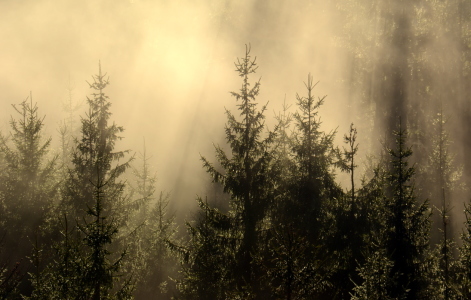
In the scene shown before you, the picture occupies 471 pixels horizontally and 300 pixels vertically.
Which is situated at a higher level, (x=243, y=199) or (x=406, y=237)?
(x=243, y=199)

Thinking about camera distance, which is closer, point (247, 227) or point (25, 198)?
point (247, 227)

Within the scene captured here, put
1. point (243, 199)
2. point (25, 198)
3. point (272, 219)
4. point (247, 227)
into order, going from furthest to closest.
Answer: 1. point (25, 198)
2. point (272, 219)
3. point (243, 199)
4. point (247, 227)

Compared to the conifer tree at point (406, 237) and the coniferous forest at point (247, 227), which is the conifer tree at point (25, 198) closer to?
the coniferous forest at point (247, 227)

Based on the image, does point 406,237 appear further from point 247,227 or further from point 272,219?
point 247,227

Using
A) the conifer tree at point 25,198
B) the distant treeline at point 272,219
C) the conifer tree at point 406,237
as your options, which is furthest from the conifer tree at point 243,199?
the conifer tree at point 25,198

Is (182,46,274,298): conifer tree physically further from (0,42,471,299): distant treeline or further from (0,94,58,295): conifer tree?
(0,94,58,295): conifer tree

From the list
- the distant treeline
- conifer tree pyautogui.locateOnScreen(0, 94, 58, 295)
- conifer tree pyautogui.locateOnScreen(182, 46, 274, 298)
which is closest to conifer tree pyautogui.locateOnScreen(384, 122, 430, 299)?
the distant treeline

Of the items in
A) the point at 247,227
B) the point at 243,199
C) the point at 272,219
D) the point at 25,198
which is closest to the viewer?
the point at 247,227

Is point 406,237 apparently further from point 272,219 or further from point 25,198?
point 25,198

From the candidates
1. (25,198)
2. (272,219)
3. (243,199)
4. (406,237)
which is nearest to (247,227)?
(243,199)

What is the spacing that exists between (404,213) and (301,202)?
14.6ft

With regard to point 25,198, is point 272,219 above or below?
below

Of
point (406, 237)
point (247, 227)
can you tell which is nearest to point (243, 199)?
point (247, 227)

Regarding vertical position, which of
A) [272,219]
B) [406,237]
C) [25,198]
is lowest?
[406,237]
